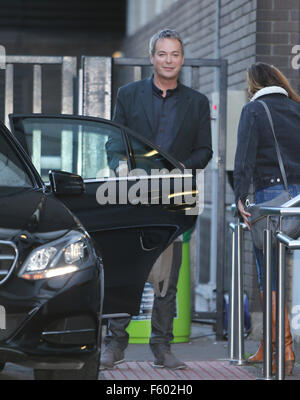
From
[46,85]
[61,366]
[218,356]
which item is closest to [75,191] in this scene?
[61,366]

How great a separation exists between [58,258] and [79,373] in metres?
0.67

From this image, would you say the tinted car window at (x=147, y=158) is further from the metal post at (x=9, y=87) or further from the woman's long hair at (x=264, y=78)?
the metal post at (x=9, y=87)

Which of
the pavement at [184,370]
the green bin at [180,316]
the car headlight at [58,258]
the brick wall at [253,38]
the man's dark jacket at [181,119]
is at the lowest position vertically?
the pavement at [184,370]

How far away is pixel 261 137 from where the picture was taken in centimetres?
609

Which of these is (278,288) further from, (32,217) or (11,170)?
(11,170)

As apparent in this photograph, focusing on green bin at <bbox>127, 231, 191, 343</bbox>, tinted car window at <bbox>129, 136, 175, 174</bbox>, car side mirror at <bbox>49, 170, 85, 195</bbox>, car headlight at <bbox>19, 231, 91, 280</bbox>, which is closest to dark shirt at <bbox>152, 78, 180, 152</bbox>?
tinted car window at <bbox>129, 136, 175, 174</bbox>

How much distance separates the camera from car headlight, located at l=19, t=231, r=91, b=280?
4.36 m

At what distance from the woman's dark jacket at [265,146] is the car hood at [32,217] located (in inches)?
58.3

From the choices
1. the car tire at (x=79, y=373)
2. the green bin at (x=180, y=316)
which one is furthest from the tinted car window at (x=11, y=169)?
the green bin at (x=180, y=316)

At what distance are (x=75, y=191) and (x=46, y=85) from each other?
1597 cm

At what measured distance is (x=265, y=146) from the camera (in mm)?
6082

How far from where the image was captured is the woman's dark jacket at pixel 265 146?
602 centimetres

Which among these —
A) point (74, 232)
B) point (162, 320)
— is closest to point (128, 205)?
point (162, 320)
